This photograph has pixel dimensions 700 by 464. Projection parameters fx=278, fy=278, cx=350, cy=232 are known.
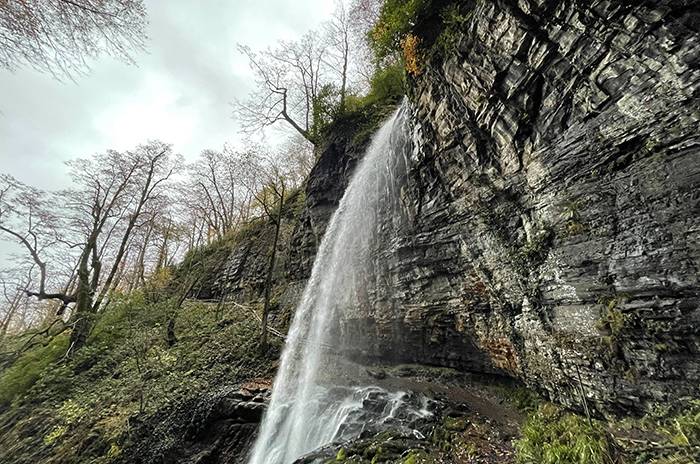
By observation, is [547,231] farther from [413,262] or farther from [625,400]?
[413,262]

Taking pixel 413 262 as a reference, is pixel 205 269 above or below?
above

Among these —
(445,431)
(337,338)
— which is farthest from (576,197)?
(337,338)

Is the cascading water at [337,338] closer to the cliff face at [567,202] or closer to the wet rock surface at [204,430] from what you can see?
the wet rock surface at [204,430]

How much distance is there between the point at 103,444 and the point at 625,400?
986cm

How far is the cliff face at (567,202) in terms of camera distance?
3105 mm

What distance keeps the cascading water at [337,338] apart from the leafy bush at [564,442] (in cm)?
204

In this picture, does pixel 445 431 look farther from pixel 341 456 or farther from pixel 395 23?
pixel 395 23

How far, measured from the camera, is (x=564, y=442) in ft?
10.6

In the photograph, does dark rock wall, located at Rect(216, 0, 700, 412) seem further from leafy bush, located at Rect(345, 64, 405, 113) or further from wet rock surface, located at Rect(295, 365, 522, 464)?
leafy bush, located at Rect(345, 64, 405, 113)

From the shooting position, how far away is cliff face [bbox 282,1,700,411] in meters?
3.11

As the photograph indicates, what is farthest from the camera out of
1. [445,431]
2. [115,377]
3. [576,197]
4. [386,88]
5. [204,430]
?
[386,88]

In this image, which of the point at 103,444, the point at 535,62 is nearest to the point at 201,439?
the point at 103,444

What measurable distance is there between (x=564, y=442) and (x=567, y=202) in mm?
3085

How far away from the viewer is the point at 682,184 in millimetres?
3004
